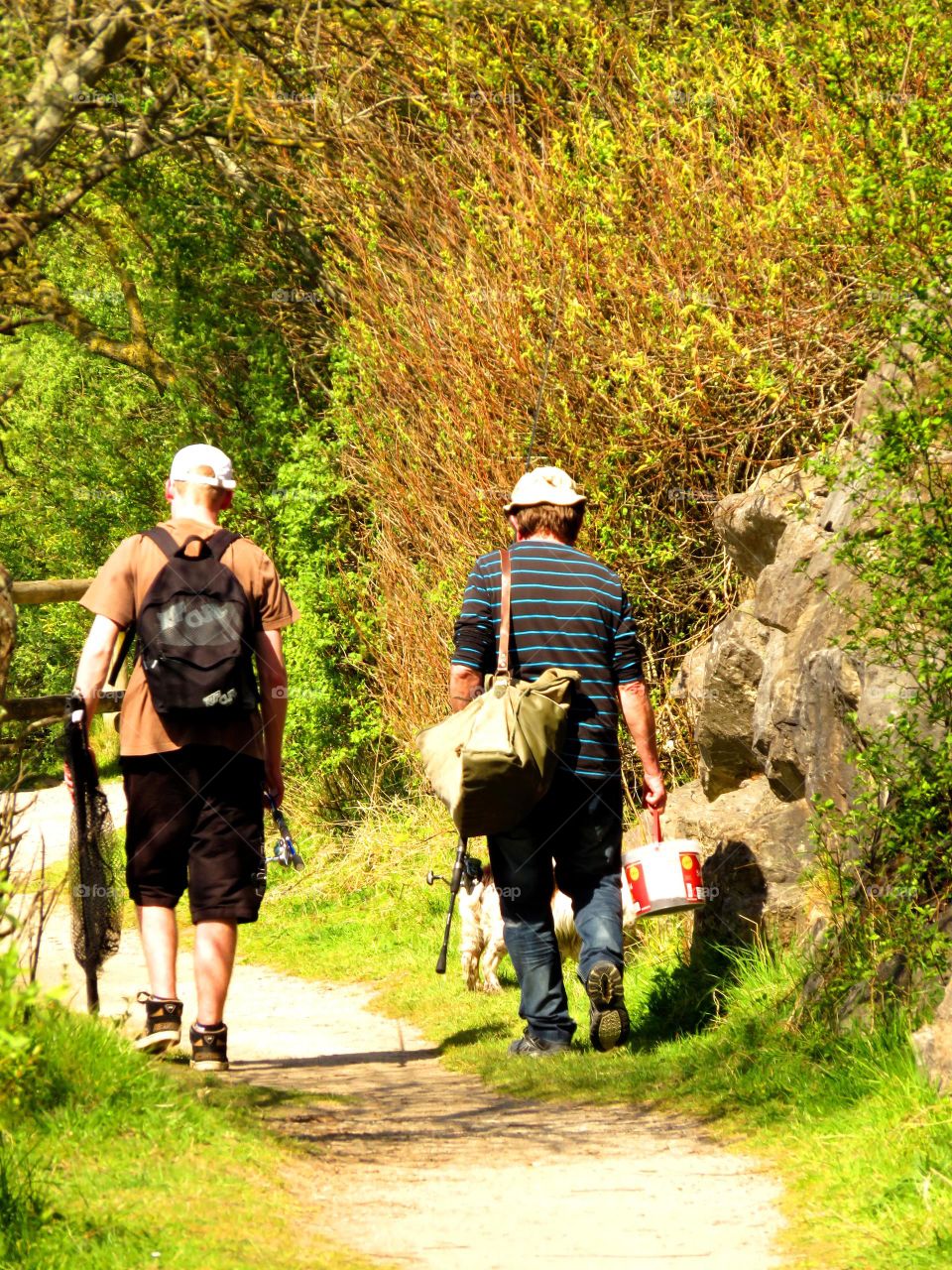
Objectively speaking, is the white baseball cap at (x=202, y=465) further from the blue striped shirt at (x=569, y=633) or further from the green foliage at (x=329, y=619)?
the green foliage at (x=329, y=619)

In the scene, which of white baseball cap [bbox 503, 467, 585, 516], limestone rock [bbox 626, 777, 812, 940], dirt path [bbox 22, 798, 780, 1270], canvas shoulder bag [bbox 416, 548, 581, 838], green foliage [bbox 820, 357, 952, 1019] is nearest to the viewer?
dirt path [bbox 22, 798, 780, 1270]

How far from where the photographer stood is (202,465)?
18.6ft

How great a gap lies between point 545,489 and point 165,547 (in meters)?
1.48

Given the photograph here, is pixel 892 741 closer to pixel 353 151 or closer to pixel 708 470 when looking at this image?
pixel 708 470

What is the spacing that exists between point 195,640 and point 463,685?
1097mm

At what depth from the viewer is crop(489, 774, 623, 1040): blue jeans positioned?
5.85 metres

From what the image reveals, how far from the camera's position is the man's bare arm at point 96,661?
5.44 metres

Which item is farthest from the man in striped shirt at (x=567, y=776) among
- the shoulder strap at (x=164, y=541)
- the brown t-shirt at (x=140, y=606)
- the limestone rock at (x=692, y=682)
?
the limestone rock at (x=692, y=682)

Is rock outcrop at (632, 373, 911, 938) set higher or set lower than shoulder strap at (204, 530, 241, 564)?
lower

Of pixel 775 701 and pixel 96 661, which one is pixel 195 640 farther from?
pixel 775 701

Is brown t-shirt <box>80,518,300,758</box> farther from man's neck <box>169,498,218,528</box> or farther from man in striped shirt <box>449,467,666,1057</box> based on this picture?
man in striped shirt <box>449,467,666,1057</box>

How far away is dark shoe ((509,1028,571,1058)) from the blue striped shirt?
102 centimetres

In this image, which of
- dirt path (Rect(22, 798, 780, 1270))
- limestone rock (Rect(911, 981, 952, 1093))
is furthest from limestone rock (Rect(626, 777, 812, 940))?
limestone rock (Rect(911, 981, 952, 1093))

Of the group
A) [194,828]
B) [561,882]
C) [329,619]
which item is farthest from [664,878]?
[329,619]
